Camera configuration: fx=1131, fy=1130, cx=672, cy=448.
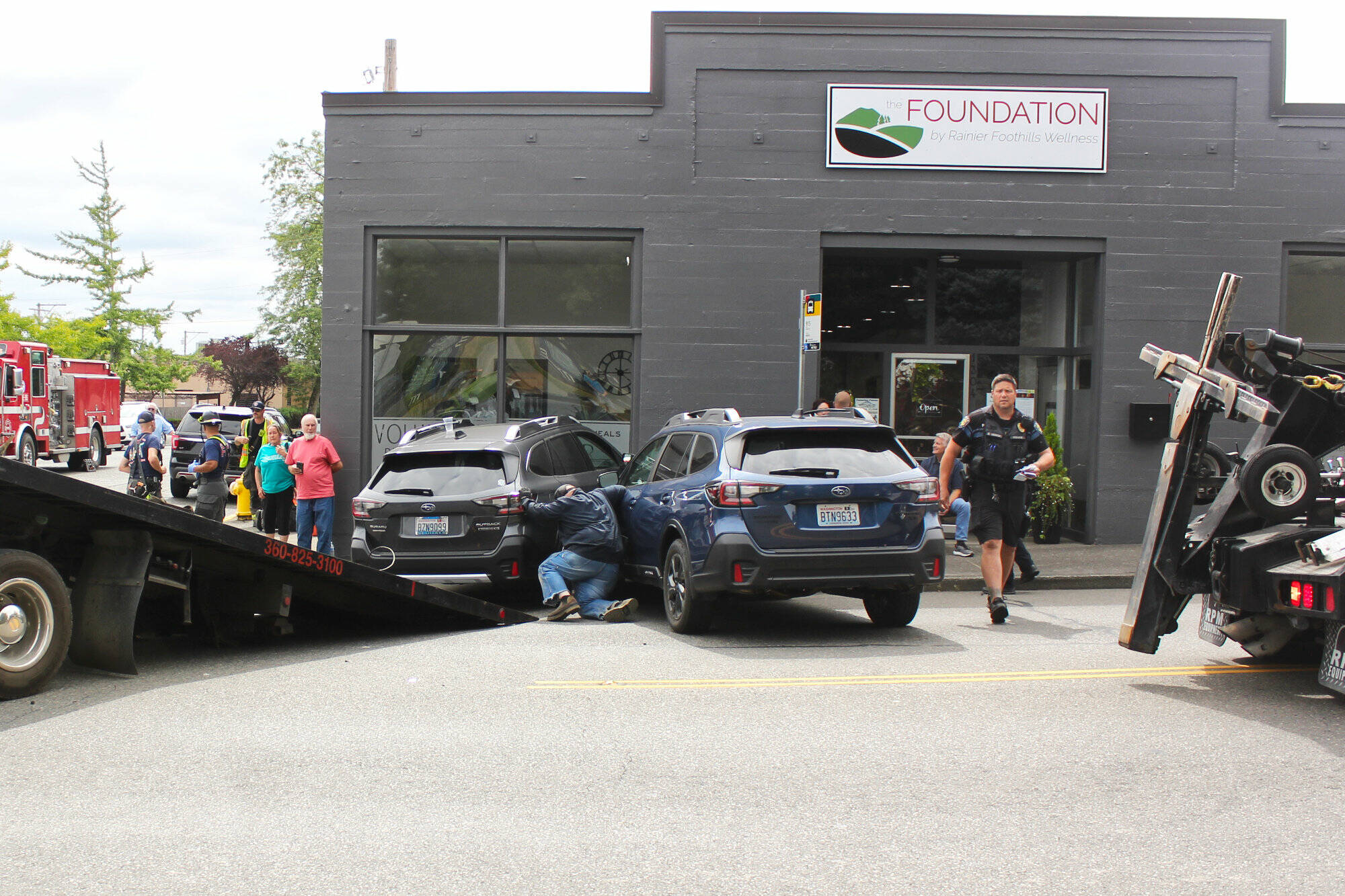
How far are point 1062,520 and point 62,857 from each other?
44.1ft

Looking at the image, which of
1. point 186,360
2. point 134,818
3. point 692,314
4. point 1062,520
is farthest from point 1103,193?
point 186,360

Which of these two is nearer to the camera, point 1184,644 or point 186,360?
point 1184,644

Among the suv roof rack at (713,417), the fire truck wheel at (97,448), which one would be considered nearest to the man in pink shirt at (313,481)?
the suv roof rack at (713,417)

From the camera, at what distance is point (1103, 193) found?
14539 millimetres

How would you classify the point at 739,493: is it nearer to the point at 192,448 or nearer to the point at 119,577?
the point at 119,577

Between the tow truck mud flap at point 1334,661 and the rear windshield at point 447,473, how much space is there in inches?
256

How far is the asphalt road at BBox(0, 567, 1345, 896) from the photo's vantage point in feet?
12.9

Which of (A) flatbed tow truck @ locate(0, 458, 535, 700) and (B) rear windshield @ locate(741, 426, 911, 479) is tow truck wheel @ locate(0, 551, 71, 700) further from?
(B) rear windshield @ locate(741, 426, 911, 479)

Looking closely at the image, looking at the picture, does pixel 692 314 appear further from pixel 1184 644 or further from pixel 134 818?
pixel 134 818

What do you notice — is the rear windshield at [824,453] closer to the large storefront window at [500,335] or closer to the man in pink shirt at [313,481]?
the large storefront window at [500,335]

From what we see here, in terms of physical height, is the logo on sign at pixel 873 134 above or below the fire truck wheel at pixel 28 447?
above

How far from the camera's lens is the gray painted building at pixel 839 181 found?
47.5 feet

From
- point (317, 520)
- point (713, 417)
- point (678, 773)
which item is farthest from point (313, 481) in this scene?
point (678, 773)

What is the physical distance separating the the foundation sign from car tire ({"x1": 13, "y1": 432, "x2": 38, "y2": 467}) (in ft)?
69.4
